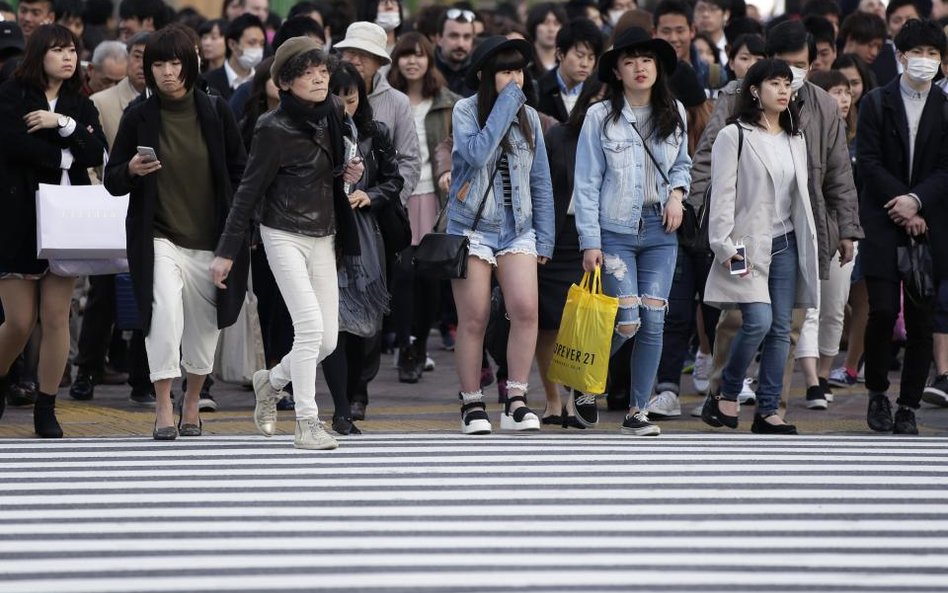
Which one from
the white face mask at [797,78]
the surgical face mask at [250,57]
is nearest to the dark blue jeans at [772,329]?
the white face mask at [797,78]

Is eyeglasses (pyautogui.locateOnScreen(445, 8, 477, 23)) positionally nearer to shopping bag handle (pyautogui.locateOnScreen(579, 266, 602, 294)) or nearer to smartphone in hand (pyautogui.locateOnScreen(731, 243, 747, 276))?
shopping bag handle (pyautogui.locateOnScreen(579, 266, 602, 294))

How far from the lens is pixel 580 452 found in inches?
365

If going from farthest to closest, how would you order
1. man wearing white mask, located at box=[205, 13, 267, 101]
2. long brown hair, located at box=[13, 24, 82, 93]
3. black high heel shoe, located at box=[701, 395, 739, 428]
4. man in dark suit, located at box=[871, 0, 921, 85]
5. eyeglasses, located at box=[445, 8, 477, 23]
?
Answer: 1. eyeglasses, located at box=[445, 8, 477, 23]
2. man in dark suit, located at box=[871, 0, 921, 85]
3. man wearing white mask, located at box=[205, 13, 267, 101]
4. black high heel shoe, located at box=[701, 395, 739, 428]
5. long brown hair, located at box=[13, 24, 82, 93]

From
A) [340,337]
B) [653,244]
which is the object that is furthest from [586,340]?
[340,337]

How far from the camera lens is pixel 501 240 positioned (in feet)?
33.0

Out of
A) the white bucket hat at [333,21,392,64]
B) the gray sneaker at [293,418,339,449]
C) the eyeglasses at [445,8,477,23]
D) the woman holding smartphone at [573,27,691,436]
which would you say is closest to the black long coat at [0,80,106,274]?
the white bucket hat at [333,21,392,64]

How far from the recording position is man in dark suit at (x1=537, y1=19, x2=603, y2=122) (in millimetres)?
12484

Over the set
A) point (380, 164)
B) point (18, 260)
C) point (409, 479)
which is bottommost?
point (409, 479)

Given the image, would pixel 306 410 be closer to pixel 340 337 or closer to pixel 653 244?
pixel 340 337

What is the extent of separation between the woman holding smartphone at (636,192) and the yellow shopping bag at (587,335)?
134 millimetres

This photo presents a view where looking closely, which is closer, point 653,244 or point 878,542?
point 878,542

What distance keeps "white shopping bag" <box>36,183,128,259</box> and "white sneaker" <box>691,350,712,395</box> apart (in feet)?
13.7

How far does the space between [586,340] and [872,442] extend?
5.25 feet

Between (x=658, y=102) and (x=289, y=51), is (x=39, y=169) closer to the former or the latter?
(x=289, y=51)
